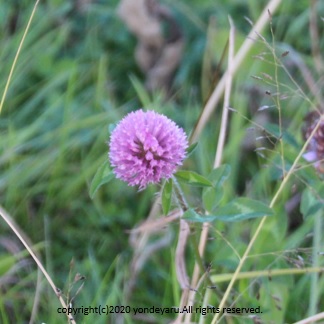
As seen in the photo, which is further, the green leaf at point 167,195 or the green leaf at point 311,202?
the green leaf at point 311,202

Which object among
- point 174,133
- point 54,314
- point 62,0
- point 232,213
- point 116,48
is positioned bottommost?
point 54,314

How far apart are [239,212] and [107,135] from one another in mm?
505

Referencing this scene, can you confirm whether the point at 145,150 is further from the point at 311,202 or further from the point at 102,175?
the point at 311,202

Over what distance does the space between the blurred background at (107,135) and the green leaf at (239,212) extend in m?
0.09

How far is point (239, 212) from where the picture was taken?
101 cm

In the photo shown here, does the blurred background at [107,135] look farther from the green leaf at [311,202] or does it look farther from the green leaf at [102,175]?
the green leaf at [102,175]

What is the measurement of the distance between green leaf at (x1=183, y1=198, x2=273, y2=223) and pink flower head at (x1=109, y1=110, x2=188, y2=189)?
73 millimetres

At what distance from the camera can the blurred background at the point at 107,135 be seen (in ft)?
3.98

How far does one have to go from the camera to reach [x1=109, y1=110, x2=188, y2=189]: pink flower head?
35.9 inches

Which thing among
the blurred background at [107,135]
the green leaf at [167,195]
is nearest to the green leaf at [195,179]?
the green leaf at [167,195]

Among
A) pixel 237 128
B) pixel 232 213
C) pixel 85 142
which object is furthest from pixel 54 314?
pixel 237 128

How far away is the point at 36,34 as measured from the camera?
1.72 meters

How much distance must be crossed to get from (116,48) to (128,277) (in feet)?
2.33

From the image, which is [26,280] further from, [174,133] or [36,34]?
[36,34]
